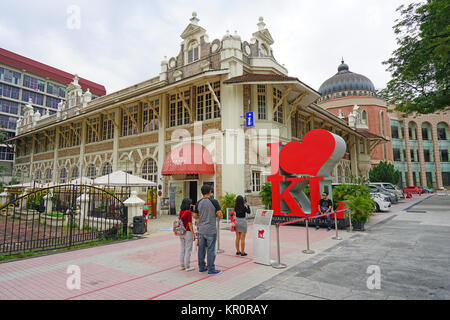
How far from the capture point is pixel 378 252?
698 centimetres

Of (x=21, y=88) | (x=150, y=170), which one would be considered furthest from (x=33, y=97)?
(x=150, y=170)

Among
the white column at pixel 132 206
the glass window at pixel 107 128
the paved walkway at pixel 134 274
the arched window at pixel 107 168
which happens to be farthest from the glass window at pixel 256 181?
the glass window at pixel 107 128

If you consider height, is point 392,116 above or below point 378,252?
above

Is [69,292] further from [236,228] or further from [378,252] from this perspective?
[378,252]

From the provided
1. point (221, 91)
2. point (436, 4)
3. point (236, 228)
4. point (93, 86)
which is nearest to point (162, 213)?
point (221, 91)

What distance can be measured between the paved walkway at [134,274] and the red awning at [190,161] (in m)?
7.94

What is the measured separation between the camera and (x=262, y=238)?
611 cm

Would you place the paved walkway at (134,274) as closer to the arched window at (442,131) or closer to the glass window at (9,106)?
the glass window at (9,106)

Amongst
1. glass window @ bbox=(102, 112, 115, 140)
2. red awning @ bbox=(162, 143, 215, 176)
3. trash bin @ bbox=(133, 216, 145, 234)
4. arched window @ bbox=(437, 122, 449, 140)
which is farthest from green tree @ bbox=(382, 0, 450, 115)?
arched window @ bbox=(437, 122, 449, 140)

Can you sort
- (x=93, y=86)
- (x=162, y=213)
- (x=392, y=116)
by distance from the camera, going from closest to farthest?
(x=162, y=213) < (x=392, y=116) < (x=93, y=86)

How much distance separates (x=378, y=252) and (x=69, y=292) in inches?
280

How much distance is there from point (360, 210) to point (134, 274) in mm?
8801

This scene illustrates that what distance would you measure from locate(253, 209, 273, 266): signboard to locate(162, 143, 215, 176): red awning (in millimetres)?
9752
